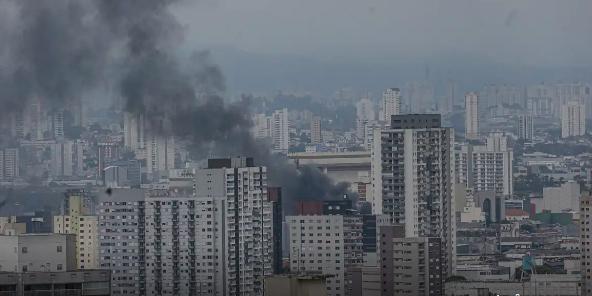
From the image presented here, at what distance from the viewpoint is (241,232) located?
2077 centimetres

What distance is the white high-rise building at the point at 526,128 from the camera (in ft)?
95.8

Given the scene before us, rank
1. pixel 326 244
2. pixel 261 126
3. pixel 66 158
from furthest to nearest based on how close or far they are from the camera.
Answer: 1. pixel 261 126
2. pixel 66 158
3. pixel 326 244

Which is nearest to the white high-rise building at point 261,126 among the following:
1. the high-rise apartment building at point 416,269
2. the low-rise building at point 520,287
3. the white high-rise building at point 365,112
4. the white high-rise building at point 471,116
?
the white high-rise building at point 365,112

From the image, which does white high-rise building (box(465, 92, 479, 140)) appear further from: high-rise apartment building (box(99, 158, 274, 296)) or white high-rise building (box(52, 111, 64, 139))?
high-rise apartment building (box(99, 158, 274, 296))

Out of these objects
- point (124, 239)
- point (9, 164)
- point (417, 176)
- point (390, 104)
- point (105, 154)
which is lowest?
point (124, 239)

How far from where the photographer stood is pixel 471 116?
29.5 metres

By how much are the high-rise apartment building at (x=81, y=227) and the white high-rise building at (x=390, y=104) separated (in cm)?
442

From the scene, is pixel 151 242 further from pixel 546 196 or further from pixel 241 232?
pixel 546 196

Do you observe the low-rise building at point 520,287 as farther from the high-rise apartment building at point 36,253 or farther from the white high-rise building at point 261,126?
the white high-rise building at point 261,126

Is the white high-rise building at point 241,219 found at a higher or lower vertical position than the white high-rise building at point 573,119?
lower

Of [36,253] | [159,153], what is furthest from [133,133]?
[36,253]

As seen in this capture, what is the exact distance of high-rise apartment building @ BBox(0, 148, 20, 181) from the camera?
2303 centimetres

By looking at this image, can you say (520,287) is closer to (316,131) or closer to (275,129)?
(275,129)

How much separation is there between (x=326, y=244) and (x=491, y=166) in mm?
9787
